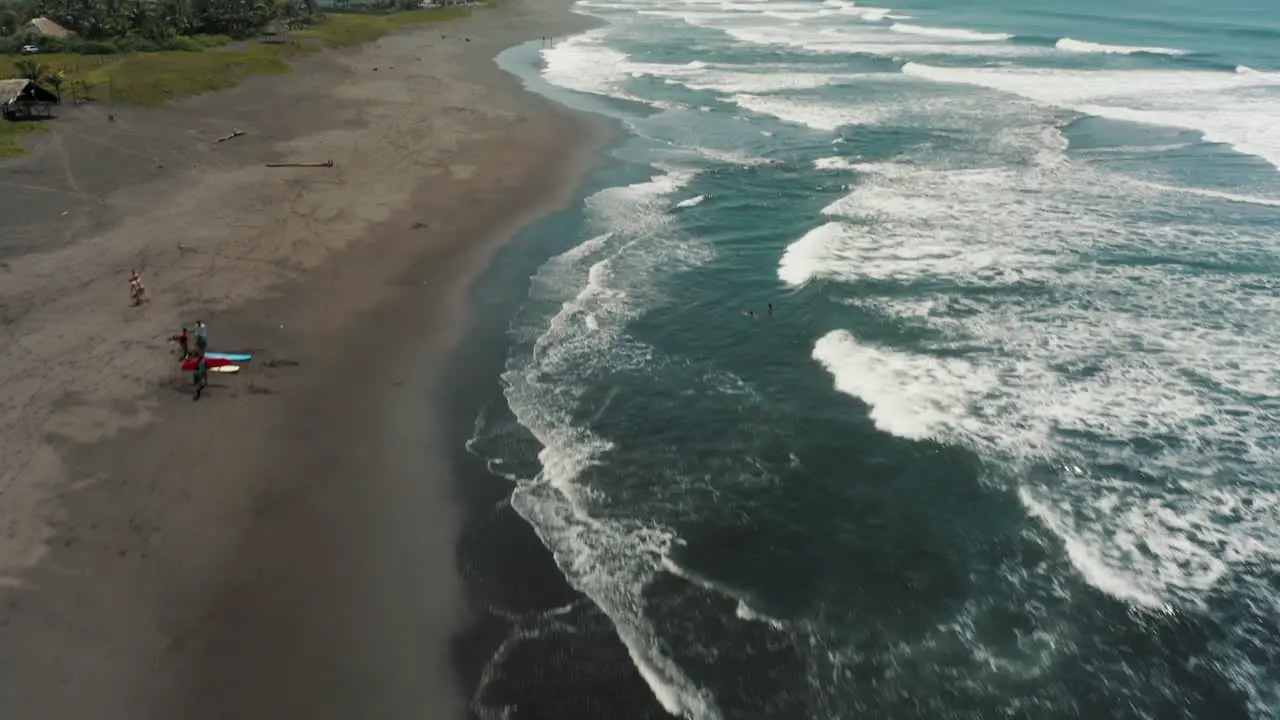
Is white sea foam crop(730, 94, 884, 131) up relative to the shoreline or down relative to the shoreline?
up

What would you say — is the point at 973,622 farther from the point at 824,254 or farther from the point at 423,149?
the point at 423,149

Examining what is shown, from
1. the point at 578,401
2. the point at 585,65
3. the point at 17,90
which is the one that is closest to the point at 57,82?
the point at 17,90

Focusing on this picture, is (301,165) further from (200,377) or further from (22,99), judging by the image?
(200,377)

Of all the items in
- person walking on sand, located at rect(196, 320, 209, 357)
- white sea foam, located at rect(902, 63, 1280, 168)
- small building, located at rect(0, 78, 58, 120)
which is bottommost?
person walking on sand, located at rect(196, 320, 209, 357)

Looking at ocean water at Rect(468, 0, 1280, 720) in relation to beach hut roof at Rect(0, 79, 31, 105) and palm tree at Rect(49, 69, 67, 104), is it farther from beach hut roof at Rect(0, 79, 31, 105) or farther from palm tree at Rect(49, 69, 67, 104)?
palm tree at Rect(49, 69, 67, 104)

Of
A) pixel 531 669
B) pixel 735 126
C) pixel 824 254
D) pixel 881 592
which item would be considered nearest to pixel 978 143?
pixel 735 126

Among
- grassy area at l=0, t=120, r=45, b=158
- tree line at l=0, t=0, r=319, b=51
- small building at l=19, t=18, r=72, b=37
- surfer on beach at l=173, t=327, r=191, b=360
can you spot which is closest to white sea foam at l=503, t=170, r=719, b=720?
surfer on beach at l=173, t=327, r=191, b=360

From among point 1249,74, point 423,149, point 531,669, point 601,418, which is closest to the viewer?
point 531,669
